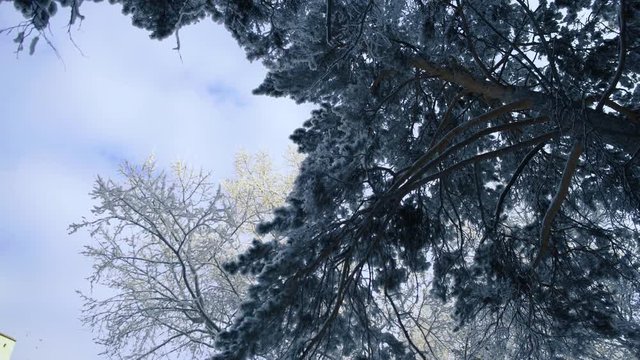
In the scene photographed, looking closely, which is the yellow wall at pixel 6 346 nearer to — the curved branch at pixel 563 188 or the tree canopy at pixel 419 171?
the tree canopy at pixel 419 171

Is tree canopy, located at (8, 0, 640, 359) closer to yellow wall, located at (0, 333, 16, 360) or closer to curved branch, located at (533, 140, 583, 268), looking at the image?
curved branch, located at (533, 140, 583, 268)

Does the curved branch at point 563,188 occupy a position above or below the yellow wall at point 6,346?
above

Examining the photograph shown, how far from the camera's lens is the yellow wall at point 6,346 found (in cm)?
1739

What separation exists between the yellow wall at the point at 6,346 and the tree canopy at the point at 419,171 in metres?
17.1

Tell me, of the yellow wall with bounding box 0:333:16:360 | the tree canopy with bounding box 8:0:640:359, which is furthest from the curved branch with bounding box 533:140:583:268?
the yellow wall with bounding box 0:333:16:360

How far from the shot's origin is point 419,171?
14.2 feet

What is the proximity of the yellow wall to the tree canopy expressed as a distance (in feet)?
56.0

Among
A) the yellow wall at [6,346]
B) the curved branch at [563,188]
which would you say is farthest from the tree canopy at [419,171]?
the yellow wall at [6,346]

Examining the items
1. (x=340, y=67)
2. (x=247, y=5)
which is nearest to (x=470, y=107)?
(x=340, y=67)

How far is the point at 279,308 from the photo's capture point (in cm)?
408

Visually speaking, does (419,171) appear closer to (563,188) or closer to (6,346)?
(563,188)

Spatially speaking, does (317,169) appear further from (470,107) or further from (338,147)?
(470,107)

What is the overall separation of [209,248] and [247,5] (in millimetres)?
6164

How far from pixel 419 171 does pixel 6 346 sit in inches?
751
